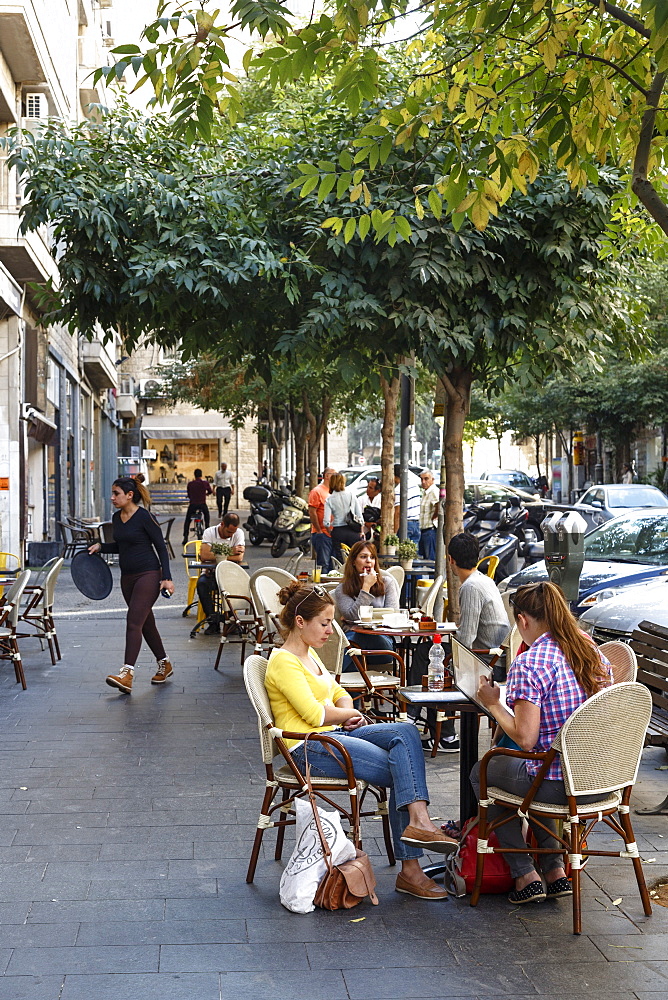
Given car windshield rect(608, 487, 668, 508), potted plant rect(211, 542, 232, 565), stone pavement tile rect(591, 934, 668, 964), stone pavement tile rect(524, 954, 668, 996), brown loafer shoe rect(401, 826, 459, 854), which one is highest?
car windshield rect(608, 487, 668, 508)

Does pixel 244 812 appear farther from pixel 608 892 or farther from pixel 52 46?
pixel 52 46

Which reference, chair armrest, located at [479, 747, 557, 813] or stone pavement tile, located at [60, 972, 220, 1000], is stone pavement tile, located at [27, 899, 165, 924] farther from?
chair armrest, located at [479, 747, 557, 813]

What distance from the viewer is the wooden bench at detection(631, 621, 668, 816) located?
6.88 metres

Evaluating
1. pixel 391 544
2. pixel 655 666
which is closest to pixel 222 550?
pixel 391 544

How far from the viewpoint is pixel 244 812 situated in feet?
20.6

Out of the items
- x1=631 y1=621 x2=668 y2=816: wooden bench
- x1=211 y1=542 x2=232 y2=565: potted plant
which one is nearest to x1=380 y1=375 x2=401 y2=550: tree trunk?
x1=211 y1=542 x2=232 y2=565: potted plant

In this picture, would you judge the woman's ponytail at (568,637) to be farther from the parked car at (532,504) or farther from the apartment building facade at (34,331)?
the parked car at (532,504)

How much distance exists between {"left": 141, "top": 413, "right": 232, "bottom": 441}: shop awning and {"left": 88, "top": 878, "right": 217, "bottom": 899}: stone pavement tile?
45.5m

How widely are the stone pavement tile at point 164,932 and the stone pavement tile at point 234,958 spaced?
2.7 inches

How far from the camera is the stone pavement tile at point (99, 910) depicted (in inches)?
185

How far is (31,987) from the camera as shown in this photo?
4023 mm

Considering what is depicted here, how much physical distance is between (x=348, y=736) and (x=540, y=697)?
882 millimetres

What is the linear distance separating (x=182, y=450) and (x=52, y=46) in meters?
37.7

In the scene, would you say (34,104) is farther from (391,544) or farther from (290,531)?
(391,544)
